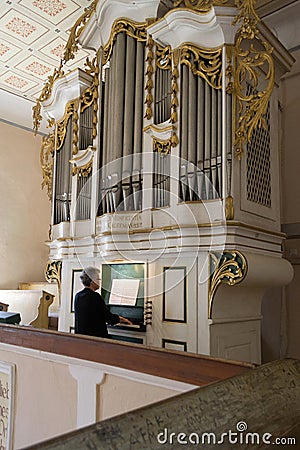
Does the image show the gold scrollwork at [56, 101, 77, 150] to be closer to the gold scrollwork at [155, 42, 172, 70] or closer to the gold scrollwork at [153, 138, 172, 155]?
the gold scrollwork at [155, 42, 172, 70]

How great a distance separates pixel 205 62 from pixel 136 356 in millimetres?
3049

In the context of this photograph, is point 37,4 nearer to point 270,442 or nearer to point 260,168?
point 260,168

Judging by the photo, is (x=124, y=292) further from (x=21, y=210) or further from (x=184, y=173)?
(x=21, y=210)

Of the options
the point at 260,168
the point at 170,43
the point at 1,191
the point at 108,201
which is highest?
the point at 170,43

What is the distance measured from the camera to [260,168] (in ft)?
14.8

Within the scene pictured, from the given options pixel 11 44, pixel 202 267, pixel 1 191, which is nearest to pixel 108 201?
pixel 202 267

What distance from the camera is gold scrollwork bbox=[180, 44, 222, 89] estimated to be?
4.22 m

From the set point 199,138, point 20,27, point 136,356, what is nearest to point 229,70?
point 199,138

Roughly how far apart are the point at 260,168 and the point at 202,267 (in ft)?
4.12

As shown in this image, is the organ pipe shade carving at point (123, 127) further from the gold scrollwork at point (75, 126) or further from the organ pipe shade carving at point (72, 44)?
the organ pipe shade carving at point (72, 44)

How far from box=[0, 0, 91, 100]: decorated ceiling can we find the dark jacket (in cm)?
391

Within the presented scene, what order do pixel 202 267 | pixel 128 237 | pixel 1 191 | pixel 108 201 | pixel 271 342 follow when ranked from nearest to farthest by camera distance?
pixel 202 267 → pixel 128 237 → pixel 108 201 → pixel 271 342 → pixel 1 191

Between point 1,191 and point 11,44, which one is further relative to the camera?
point 1,191

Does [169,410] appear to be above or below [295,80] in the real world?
below
